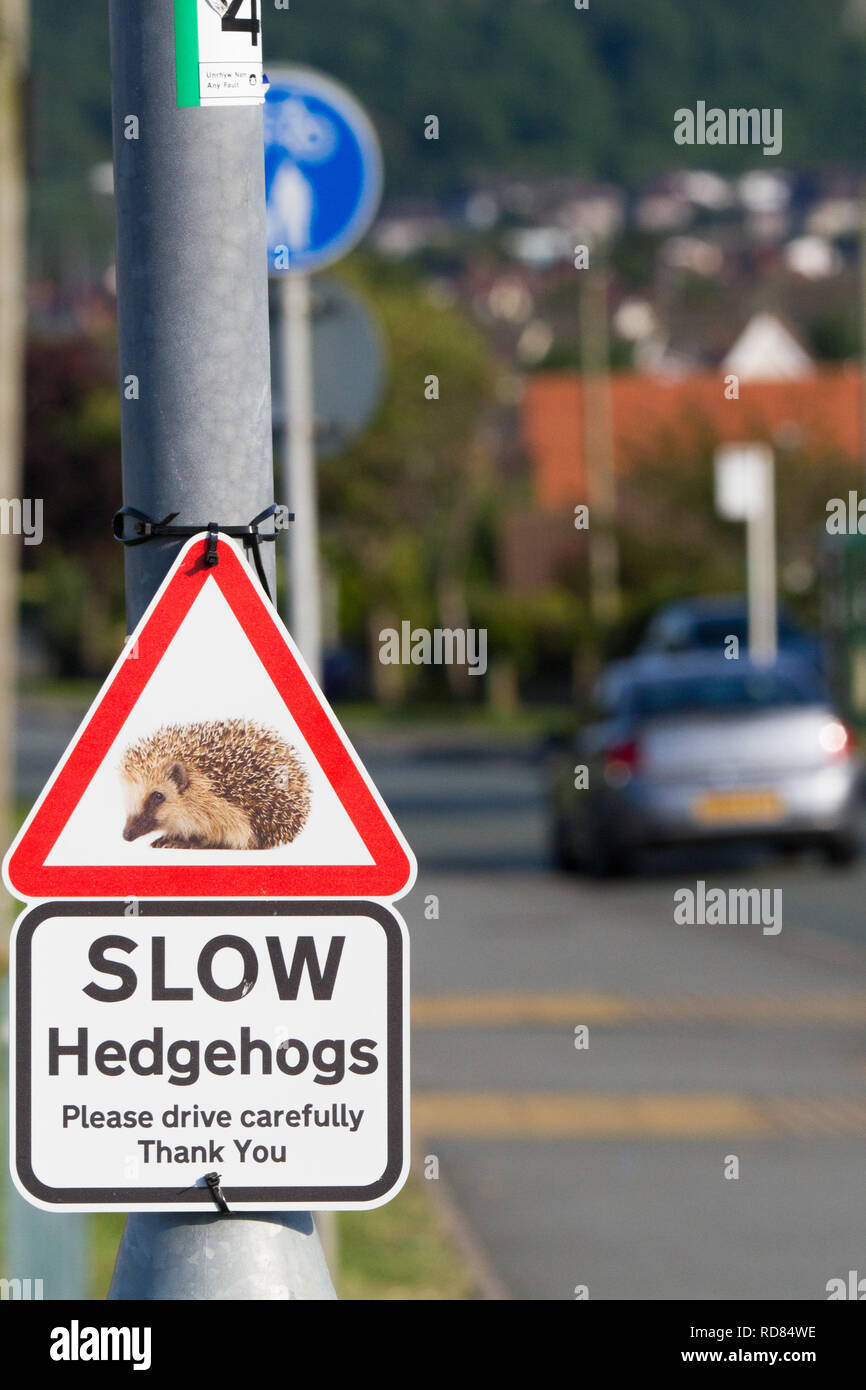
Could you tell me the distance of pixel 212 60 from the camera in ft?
8.15

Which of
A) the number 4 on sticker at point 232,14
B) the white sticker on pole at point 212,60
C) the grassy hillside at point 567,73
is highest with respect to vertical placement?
the grassy hillside at point 567,73

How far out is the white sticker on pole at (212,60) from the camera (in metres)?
2.49

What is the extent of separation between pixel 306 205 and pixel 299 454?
1018 millimetres

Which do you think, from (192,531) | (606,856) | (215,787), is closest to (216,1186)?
(215,787)

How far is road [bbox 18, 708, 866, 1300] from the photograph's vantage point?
608 cm

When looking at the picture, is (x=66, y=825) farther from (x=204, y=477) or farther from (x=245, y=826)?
(x=204, y=477)

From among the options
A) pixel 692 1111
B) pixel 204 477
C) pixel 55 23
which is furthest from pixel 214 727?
pixel 55 23

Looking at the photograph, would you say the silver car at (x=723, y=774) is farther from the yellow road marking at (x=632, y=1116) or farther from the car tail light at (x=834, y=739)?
the yellow road marking at (x=632, y=1116)

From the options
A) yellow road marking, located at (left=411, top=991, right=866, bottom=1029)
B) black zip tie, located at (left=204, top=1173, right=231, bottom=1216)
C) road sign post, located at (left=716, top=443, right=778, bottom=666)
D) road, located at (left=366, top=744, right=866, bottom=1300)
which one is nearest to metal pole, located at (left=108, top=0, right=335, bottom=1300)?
black zip tie, located at (left=204, top=1173, right=231, bottom=1216)

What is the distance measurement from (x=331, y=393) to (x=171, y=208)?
4.38 meters

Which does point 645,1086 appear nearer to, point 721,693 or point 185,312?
point 185,312

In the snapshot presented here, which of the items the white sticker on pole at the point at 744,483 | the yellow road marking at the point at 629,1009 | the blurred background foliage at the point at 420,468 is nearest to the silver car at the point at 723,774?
the blurred background foliage at the point at 420,468

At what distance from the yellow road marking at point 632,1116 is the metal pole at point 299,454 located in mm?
2341
